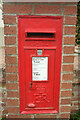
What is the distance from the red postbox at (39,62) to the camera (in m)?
1.18

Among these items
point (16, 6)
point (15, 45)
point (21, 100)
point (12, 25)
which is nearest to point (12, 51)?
point (15, 45)

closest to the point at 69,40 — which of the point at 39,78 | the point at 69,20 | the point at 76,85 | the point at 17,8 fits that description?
the point at 69,20

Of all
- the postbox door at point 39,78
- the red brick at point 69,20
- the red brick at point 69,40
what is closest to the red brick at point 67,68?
the postbox door at point 39,78

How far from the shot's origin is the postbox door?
1.25 metres

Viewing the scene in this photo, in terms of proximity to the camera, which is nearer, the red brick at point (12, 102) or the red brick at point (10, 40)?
the red brick at point (10, 40)

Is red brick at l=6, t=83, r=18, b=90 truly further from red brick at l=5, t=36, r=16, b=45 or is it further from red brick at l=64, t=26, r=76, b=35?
red brick at l=64, t=26, r=76, b=35

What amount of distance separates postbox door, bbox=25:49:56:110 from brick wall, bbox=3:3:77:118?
13cm

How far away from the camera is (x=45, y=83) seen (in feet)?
4.33

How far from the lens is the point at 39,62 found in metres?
1.26

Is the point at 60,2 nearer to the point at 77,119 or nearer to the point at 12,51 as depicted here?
the point at 12,51

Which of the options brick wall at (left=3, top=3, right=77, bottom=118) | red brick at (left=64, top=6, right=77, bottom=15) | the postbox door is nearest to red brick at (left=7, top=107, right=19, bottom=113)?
brick wall at (left=3, top=3, right=77, bottom=118)

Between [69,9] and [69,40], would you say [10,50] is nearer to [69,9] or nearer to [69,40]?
[69,40]

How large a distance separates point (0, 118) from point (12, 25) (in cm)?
154

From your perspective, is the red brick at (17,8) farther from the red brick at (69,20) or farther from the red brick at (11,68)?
the red brick at (11,68)
